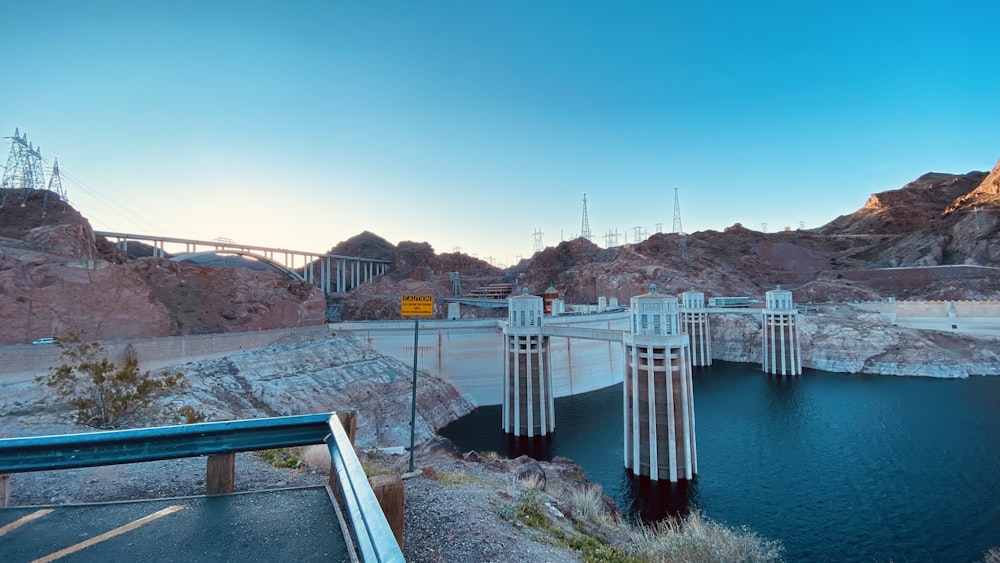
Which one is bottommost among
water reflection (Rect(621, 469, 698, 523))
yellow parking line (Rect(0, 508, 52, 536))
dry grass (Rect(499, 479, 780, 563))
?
water reflection (Rect(621, 469, 698, 523))

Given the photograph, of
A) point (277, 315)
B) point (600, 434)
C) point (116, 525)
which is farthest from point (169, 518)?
point (277, 315)

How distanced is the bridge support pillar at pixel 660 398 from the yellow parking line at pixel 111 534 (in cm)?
1836

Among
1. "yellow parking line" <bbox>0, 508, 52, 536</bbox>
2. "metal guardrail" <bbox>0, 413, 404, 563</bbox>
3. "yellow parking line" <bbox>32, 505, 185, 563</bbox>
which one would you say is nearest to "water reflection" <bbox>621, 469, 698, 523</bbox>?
"metal guardrail" <bbox>0, 413, 404, 563</bbox>

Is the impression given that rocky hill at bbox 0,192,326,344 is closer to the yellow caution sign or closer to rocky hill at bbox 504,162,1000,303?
the yellow caution sign

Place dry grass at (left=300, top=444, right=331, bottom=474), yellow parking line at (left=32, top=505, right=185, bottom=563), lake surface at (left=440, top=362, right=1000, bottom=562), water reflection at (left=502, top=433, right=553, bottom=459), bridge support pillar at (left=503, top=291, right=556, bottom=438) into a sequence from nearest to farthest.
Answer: yellow parking line at (left=32, top=505, right=185, bottom=563), dry grass at (left=300, top=444, right=331, bottom=474), lake surface at (left=440, top=362, right=1000, bottom=562), water reflection at (left=502, top=433, right=553, bottom=459), bridge support pillar at (left=503, top=291, right=556, bottom=438)

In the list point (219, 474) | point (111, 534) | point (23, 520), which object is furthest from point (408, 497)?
point (23, 520)

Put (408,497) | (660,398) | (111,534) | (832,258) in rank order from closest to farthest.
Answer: (111,534)
(408,497)
(660,398)
(832,258)

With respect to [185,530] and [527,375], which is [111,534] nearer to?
[185,530]

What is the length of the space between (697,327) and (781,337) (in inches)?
328

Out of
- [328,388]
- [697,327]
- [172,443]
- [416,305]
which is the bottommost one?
[328,388]

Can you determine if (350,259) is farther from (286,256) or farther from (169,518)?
(169,518)

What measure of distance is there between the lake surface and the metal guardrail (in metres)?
16.3

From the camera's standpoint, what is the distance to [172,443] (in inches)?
143

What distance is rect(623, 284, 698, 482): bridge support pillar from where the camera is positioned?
19.1 meters
